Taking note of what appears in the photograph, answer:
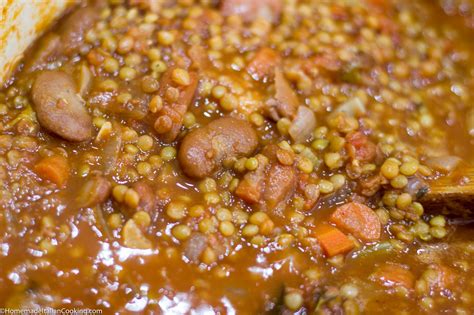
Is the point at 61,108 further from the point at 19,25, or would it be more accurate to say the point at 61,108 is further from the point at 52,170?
the point at 19,25

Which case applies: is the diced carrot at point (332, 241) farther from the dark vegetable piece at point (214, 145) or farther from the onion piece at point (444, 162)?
the onion piece at point (444, 162)

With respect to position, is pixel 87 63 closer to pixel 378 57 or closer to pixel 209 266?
pixel 209 266

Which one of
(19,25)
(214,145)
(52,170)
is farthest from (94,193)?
(19,25)

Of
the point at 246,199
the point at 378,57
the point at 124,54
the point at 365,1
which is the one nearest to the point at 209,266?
the point at 246,199

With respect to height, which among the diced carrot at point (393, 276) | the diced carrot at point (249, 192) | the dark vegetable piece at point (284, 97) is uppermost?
the dark vegetable piece at point (284, 97)

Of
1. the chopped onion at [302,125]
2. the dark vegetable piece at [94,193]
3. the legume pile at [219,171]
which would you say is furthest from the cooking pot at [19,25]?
the chopped onion at [302,125]

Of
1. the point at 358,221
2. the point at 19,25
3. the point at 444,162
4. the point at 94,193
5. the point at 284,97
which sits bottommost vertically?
the point at 358,221
